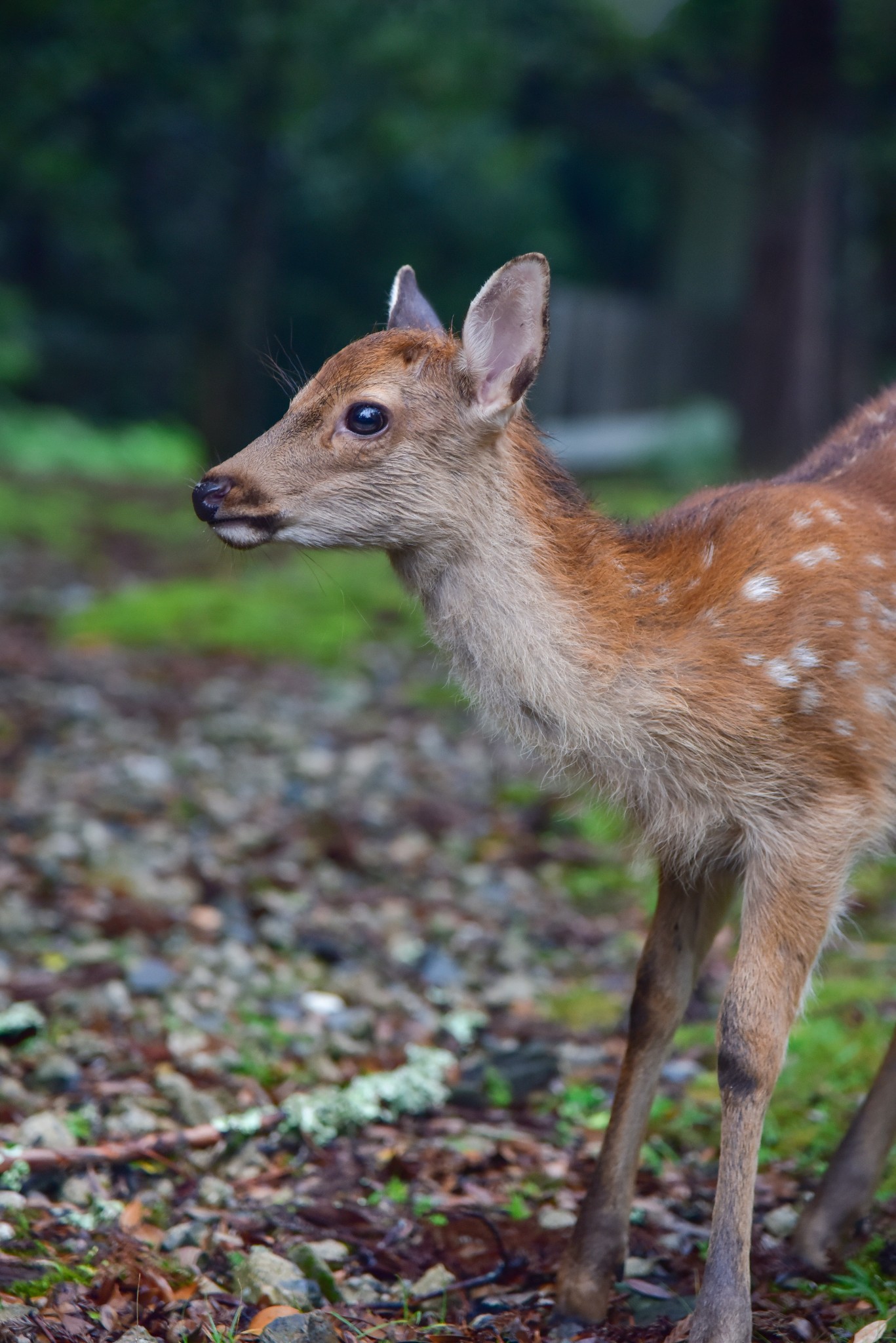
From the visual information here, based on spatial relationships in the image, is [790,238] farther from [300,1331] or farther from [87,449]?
[300,1331]

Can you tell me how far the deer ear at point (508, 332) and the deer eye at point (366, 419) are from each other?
9.1 inches

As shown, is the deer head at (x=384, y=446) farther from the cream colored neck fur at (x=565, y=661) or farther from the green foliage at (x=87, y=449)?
the green foliage at (x=87, y=449)

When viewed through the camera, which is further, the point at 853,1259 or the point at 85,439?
the point at 85,439

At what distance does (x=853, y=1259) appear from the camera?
11.6 ft

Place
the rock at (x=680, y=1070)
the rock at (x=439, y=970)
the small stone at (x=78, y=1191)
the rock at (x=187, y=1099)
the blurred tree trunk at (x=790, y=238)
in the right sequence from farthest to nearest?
1. the blurred tree trunk at (x=790, y=238)
2. the rock at (x=439, y=970)
3. the rock at (x=680, y=1070)
4. the rock at (x=187, y=1099)
5. the small stone at (x=78, y=1191)

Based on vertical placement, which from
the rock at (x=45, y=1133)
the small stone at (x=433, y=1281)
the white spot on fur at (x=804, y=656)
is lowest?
the small stone at (x=433, y=1281)

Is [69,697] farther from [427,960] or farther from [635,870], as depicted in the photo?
[635,870]

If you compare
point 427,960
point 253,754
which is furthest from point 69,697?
point 427,960

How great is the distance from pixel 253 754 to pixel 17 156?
9895 mm

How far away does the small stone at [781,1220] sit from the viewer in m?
3.74

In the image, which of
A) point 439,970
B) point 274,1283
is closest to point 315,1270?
point 274,1283

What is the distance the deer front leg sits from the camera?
308 centimetres

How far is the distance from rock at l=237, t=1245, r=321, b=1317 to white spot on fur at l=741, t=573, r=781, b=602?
5.98 ft

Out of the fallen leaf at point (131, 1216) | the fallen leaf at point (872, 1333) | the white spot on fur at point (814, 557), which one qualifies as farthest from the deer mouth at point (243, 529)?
the fallen leaf at point (872, 1333)
